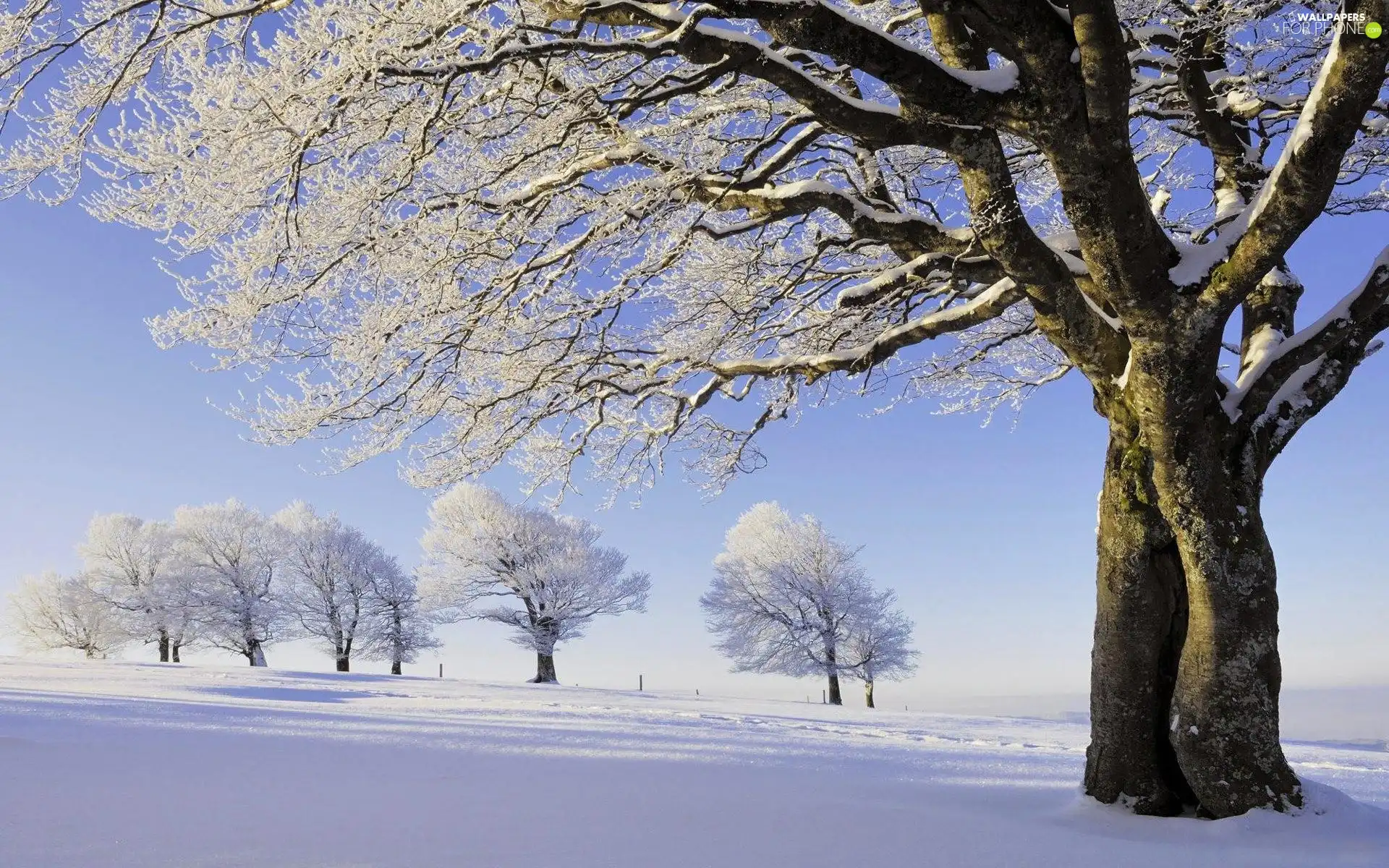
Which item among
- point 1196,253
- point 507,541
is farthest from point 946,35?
point 507,541

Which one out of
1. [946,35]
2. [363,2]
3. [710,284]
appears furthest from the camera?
[710,284]

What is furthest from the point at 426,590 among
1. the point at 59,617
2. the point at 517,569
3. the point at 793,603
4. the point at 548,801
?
the point at 548,801

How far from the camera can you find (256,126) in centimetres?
495

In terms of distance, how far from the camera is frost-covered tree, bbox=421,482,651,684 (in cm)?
2934

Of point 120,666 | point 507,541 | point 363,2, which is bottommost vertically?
point 120,666

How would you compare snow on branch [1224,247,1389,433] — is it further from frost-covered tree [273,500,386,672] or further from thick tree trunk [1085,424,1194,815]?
frost-covered tree [273,500,386,672]

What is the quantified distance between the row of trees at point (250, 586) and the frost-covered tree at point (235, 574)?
0.04 meters

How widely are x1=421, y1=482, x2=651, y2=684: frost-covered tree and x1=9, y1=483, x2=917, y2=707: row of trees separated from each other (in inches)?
2.1

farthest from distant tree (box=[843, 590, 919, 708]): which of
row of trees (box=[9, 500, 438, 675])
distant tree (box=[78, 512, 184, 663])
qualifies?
distant tree (box=[78, 512, 184, 663])

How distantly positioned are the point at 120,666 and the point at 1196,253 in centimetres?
2101

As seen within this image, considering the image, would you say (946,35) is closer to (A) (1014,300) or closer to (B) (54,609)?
(A) (1014,300)

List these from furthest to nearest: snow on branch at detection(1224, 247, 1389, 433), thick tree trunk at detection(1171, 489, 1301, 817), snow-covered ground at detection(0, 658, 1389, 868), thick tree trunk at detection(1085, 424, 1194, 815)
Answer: snow on branch at detection(1224, 247, 1389, 433)
thick tree trunk at detection(1085, 424, 1194, 815)
thick tree trunk at detection(1171, 489, 1301, 817)
snow-covered ground at detection(0, 658, 1389, 868)

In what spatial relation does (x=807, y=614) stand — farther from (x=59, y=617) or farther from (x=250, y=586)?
(x=59, y=617)

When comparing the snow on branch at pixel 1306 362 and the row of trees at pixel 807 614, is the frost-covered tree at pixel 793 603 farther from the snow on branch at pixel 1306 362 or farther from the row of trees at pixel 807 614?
the snow on branch at pixel 1306 362
